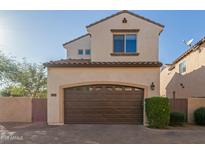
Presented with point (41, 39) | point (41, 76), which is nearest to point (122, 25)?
point (41, 39)

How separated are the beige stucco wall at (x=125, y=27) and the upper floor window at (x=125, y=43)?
0.29 m

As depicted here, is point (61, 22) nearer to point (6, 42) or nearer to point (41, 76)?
point (6, 42)

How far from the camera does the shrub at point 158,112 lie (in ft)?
37.1

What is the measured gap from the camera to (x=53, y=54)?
72.5ft

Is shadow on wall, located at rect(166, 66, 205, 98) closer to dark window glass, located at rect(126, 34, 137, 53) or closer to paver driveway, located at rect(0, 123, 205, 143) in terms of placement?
dark window glass, located at rect(126, 34, 137, 53)

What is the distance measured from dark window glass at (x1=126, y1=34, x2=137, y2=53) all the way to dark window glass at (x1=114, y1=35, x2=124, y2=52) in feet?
1.18

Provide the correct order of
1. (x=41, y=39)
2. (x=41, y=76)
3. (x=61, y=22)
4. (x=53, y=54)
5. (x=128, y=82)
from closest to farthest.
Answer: (x=128, y=82), (x=61, y=22), (x=41, y=39), (x=53, y=54), (x=41, y=76)

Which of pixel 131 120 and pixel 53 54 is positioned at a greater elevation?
pixel 53 54

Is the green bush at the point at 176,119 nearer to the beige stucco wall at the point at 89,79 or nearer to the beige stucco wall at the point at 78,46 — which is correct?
the beige stucco wall at the point at 89,79

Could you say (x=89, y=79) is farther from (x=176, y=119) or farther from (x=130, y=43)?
(x=176, y=119)

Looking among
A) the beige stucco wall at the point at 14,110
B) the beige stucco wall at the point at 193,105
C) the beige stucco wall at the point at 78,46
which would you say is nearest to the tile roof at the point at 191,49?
the beige stucco wall at the point at 193,105

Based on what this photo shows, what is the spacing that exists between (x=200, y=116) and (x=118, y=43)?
23.8ft

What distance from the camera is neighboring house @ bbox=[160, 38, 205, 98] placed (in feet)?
51.5

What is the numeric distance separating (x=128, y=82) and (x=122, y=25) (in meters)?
4.57
